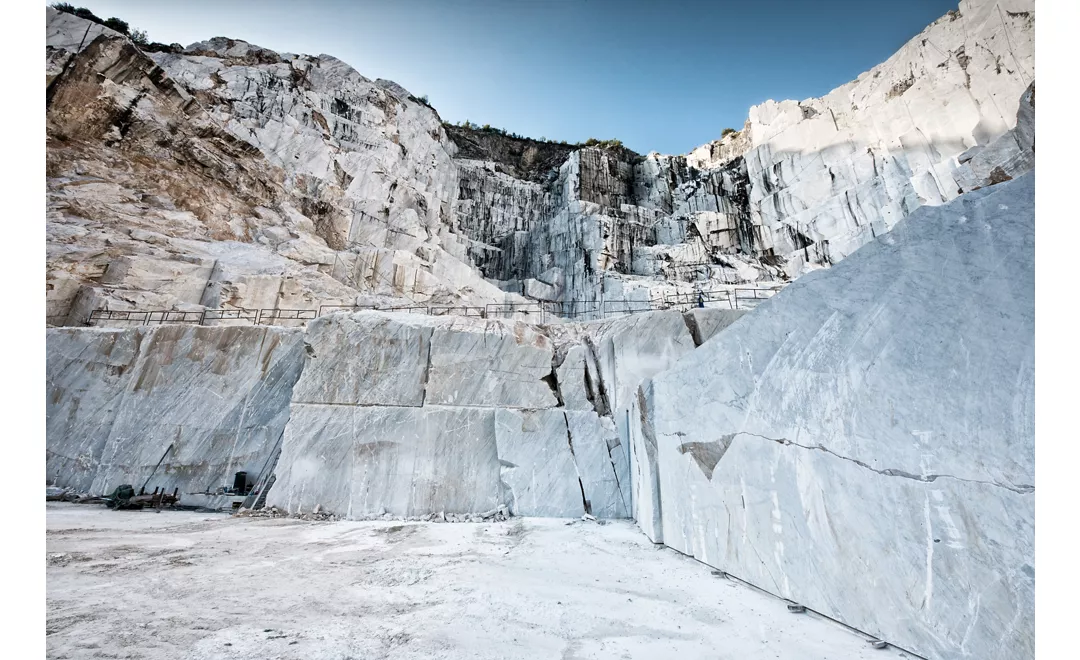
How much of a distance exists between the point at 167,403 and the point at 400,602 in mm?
9567

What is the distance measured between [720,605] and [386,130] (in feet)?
99.2

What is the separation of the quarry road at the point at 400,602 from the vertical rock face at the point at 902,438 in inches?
17.6

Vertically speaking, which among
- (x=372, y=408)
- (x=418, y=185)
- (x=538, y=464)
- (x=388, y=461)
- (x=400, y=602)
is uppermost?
(x=418, y=185)

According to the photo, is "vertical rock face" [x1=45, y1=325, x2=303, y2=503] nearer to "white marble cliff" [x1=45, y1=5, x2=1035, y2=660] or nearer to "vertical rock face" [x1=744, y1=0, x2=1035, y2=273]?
"white marble cliff" [x1=45, y1=5, x2=1035, y2=660]

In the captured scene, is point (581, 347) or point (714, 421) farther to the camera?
point (581, 347)

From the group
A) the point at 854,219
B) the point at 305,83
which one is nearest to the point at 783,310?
the point at 854,219

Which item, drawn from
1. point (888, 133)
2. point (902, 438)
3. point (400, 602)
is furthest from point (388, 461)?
point (888, 133)

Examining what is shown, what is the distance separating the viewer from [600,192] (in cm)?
3544

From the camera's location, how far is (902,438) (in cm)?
283

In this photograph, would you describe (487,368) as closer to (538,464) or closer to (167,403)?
(538,464)

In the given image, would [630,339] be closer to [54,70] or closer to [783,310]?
[783,310]

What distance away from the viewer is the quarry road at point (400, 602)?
2.75 metres

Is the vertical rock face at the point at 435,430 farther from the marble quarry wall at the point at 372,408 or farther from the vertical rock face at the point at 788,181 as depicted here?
the vertical rock face at the point at 788,181

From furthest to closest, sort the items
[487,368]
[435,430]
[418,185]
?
[418,185], [487,368], [435,430]
